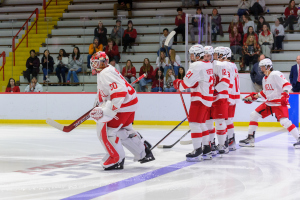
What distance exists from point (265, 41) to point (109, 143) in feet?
23.4

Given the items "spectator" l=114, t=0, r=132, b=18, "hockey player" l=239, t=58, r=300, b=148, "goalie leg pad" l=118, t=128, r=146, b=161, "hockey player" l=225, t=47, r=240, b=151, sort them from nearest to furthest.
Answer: "goalie leg pad" l=118, t=128, r=146, b=161
"hockey player" l=225, t=47, r=240, b=151
"hockey player" l=239, t=58, r=300, b=148
"spectator" l=114, t=0, r=132, b=18

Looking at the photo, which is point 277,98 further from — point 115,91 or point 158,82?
point 158,82

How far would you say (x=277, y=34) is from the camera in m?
11.4

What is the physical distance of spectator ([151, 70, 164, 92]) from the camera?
35.6 ft

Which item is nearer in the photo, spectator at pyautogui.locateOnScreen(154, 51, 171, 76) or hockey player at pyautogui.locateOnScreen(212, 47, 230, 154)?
hockey player at pyautogui.locateOnScreen(212, 47, 230, 154)

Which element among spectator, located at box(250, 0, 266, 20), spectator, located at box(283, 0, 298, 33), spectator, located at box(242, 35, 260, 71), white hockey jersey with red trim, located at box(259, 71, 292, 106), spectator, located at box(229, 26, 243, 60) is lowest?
white hockey jersey with red trim, located at box(259, 71, 292, 106)

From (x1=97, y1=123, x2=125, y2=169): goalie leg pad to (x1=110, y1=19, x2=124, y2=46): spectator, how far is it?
22.8 ft

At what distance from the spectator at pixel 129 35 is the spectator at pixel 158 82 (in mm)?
1216

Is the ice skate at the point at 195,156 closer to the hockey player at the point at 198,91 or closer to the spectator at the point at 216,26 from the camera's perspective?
the hockey player at the point at 198,91

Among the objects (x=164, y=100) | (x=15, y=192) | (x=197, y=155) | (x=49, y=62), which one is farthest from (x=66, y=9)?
(x=15, y=192)

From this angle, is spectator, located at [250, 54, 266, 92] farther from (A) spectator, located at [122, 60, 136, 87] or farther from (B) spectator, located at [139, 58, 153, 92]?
(A) spectator, located at [122, 60, 136, 87]

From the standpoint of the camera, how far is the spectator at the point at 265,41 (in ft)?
35.8

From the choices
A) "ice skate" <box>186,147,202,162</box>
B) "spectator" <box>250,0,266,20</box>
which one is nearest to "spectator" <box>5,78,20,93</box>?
"spectator" <box>250,0,266,20</box>

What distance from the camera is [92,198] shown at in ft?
11.6
